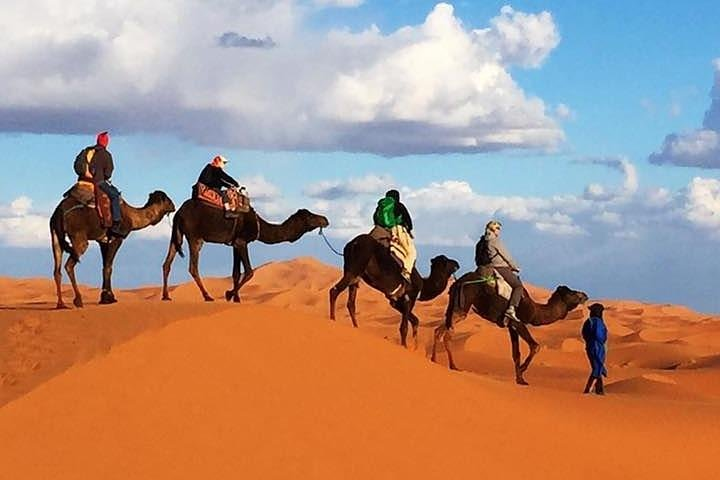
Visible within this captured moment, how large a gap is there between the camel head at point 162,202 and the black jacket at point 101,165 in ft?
6.71

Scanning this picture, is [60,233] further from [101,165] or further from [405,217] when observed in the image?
[405,217]

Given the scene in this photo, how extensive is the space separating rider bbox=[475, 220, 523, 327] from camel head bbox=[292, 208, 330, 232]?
3.26 metres

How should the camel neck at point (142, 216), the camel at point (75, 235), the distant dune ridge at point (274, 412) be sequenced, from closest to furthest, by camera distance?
the distant dune ridge at point (274, 412), the camel at point (75, 235), the camel neck at point (142, 216)

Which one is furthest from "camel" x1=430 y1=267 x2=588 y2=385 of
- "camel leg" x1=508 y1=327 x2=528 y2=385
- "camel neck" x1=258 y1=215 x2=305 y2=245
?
"camel neck" x1=258 y1=215 x2=305 y2=245

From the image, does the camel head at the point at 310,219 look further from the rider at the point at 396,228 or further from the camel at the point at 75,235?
the camel at the point at 75,235

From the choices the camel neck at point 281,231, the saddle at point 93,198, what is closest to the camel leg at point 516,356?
the camel neck at point 281,231

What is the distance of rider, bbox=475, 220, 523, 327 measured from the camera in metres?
19.3

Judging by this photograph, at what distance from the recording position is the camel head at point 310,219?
21297 millimetres

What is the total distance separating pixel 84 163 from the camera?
17.5 metres

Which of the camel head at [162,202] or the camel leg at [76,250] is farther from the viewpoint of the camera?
the camel head at [162,202]

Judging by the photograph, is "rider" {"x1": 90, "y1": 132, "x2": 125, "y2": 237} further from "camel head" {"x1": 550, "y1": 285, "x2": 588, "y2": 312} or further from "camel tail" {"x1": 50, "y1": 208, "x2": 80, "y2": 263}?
"camel head" {"x1": 550, "y1": 285, "x2": 588, "y2": 312}

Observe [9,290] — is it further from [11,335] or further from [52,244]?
[11,335]

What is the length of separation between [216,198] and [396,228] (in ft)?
10.4

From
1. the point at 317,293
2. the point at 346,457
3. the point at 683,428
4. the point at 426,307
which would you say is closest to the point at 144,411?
the point at 346,457
